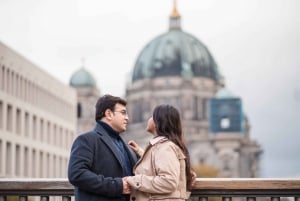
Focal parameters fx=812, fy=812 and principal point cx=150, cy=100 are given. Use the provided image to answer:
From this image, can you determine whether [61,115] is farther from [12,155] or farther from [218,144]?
[218,144]

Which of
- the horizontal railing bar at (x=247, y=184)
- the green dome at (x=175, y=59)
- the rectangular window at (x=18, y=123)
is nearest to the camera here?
the horizontal railing bar at (x=247, y=184)

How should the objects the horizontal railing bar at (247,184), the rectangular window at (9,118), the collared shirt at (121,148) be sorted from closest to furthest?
the collared shirt at (121,148) < the horizontal railing bar at (247,184) < the rectangular window at (9,118)

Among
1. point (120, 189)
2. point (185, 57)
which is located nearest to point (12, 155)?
point (120, 189)

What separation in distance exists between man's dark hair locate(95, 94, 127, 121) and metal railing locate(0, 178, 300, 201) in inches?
40.1

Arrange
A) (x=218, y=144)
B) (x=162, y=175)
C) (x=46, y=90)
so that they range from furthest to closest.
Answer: (x=218, y=144), (x=46, y=90), (x=162, y=175)

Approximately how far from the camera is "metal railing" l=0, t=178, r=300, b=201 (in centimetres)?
841

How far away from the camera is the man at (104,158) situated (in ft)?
25.3

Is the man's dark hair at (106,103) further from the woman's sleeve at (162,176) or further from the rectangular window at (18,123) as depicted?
the rectangular window at (18,123)

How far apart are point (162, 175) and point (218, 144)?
121283mm

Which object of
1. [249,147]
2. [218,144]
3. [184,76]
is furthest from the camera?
[184,76]

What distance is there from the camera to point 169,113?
7852mm

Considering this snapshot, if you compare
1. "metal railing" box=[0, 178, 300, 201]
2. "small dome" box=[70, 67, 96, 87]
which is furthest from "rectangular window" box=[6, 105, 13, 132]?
"small dome" box=[70, 67, 96, 87]

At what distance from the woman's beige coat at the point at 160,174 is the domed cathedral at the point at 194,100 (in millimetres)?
116545

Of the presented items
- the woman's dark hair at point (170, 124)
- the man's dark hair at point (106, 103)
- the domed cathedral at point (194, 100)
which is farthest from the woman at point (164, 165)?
the domed cathedral at point (194, 100)
